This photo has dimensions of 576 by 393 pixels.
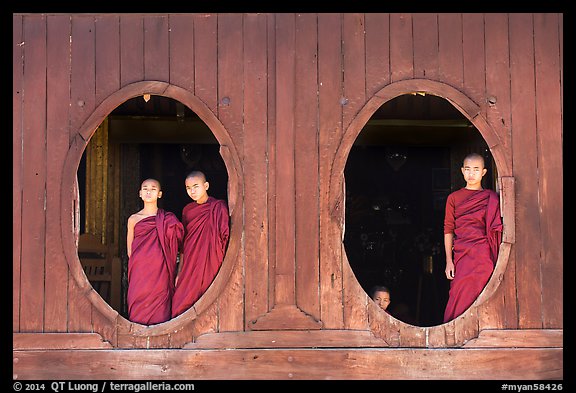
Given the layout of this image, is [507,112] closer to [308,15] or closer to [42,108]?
[308,15]

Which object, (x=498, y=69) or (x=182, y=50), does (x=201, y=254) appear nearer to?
(x=182, y=50)

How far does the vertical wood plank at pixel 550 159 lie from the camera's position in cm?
596

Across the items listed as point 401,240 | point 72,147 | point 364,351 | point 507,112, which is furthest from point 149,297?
point 401,240

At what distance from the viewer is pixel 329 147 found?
596 cm

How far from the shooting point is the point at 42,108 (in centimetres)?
600

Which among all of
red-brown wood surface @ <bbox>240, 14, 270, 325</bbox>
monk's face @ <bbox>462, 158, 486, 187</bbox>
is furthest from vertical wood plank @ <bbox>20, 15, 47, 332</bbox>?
monk's face @ <bbox>462, 158, 486, 187</bbox>

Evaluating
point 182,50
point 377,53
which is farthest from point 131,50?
point 377,53

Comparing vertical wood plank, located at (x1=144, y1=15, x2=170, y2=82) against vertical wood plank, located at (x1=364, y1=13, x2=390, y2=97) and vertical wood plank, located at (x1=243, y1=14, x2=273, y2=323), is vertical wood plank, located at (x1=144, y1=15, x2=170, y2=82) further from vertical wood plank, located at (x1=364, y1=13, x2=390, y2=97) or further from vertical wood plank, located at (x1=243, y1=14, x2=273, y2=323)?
vertical wood plank, located at (x1=364, y1=13, x2=390, y2=97)

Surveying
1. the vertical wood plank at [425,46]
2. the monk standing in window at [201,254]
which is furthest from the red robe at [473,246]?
the monk standing in window at [201,254]

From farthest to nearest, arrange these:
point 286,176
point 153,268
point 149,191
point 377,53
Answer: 1. point 149,191
2. point 153,268
3. point 377,53
4. point 286,176

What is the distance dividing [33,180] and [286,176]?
165cm

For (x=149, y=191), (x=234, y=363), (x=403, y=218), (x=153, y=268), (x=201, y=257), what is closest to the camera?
(x=234, y=363)

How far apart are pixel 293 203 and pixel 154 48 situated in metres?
1.38

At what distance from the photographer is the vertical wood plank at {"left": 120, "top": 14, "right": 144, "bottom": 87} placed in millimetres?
6012
